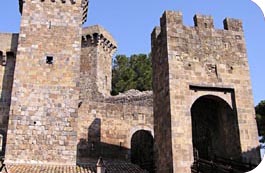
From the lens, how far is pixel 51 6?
50.5ft

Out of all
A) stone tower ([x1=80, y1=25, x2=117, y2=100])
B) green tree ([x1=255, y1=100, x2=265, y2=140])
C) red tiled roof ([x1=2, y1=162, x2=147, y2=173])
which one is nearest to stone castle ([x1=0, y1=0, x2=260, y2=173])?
red tiled roof ([x1=2, y1=162, x2=147, y2=173])

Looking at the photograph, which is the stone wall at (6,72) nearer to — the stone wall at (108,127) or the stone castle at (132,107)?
the stone castle at (132,107)

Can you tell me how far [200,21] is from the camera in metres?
11.6

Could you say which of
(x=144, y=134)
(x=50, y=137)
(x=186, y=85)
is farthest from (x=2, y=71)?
(x=186, y=85)

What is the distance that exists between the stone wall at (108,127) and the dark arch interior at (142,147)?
0.95 meters

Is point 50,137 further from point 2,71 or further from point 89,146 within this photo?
point 2,71

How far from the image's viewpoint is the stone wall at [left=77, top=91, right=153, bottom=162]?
627 inches

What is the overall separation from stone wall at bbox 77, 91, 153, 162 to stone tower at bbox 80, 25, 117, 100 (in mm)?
5556

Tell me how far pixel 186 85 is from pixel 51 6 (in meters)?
8.20

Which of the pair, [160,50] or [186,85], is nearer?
[186,85]

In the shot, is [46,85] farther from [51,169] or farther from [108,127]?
[108,127]

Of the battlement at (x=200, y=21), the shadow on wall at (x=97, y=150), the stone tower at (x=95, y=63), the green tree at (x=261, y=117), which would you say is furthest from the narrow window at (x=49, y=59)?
the green tree at (x=261, y=117)

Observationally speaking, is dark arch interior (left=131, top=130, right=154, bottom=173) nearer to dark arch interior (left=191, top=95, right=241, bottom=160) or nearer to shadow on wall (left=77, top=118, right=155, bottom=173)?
shadow on wall (left=77, top=118, right=155, bottom=173)

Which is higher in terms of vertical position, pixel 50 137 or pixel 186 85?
pixel 186 85
